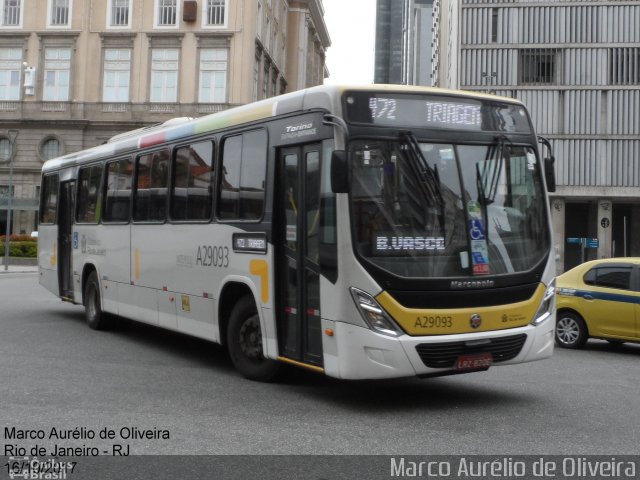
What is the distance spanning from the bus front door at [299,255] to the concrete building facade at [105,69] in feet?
156

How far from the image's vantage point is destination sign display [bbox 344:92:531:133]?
315 inches

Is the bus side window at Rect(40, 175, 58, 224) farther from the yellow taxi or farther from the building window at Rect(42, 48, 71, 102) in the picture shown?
the building window at Rect(42, 48, 71, 102)

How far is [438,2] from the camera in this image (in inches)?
4072

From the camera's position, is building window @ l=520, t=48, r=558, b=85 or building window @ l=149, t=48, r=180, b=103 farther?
A: building window @ l=520, t=48, r=558, b=85

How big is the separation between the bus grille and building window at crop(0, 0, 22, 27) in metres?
57.2

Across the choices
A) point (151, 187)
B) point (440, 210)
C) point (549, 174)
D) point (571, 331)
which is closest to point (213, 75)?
point (571, 331)

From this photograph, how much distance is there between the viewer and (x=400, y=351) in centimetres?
758

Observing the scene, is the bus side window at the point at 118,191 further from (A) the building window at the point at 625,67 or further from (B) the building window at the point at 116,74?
(A) the building window at the point at 625,67

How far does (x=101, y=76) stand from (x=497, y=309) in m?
53.2

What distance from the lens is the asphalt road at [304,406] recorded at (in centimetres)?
657

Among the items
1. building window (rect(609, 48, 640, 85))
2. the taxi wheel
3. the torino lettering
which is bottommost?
the taxi wheel

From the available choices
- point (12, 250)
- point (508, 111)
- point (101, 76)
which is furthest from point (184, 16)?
point (508, 111)

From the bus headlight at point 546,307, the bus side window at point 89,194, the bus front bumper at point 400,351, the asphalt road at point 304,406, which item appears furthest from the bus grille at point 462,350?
the bus side window at point 89,194

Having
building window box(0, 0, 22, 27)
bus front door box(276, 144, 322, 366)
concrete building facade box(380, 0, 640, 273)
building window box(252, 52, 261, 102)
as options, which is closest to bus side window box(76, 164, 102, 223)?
bus front door box(276, 144, 322, 366)
